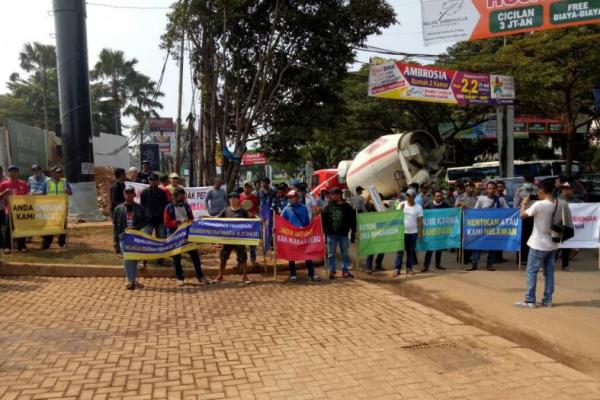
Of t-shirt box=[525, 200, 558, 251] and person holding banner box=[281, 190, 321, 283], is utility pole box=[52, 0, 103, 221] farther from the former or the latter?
t-shirt box=[525, 200, 558, 251]

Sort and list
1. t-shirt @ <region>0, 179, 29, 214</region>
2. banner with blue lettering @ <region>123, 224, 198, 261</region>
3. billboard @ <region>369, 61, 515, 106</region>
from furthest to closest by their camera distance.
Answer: billboard @ <region>369, 61, 515, 106</region>, t-shirt @ <region>0, 179, 29, 214</region>, banner with blue lettering @ <region>123, 224, 198, 261</region>

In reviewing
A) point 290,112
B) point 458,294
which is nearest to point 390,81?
point 290,112

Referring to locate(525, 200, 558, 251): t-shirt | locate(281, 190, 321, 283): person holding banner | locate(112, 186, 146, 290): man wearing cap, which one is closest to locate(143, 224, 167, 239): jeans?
locate(112, 186, 146, 290): man wearing cap

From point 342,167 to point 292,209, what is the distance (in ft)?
46.2

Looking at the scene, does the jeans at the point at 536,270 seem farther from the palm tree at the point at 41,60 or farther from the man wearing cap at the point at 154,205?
the palm tree at the point at 41,60

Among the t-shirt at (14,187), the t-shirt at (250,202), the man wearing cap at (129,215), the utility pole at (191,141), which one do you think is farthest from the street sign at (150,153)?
the man wearing cap at (129,215)

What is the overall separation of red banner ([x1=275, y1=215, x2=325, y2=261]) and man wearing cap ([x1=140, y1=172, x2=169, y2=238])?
80.9 inches

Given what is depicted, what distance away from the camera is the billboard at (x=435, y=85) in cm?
1655

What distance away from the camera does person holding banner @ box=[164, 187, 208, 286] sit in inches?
311

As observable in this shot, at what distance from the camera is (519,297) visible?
6.93m

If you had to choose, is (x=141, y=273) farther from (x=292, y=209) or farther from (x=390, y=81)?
(x=390, y=81)

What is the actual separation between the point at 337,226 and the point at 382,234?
3.09ft

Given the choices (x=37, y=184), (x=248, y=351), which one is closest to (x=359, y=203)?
(x=37, y=184)

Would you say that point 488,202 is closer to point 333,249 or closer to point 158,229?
point 333,249
